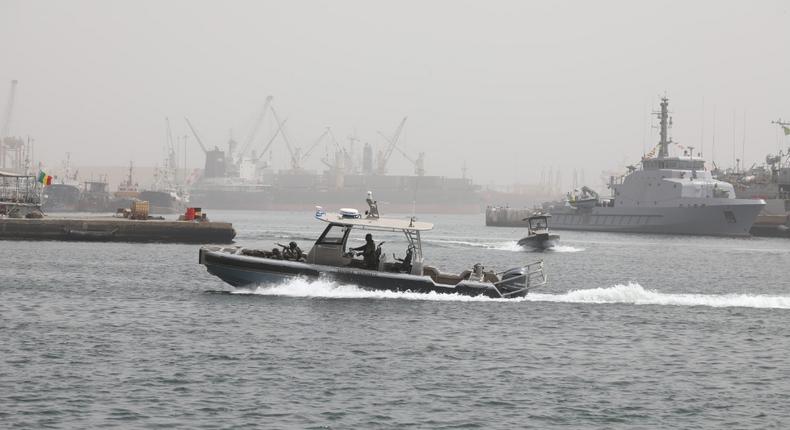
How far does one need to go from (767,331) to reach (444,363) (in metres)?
13.6

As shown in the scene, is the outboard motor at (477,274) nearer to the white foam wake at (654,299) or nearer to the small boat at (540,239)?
the white foam wake at (654,299)

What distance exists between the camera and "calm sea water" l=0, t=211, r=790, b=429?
21.3 m

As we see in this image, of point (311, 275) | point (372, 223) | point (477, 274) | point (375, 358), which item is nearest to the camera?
point (375, 358)

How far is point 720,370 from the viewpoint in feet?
89.1

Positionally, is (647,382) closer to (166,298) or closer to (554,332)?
(554,332)

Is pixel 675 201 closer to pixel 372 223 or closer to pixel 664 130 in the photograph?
pixel 664 130

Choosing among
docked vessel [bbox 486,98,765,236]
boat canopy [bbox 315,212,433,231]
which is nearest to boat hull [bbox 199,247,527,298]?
boat canopy [bbox 315,212,433,231]

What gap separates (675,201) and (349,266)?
329 ft

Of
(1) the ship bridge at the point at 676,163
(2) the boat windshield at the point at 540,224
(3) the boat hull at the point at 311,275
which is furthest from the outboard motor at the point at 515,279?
(1) the ship bridge at the point at 676,163

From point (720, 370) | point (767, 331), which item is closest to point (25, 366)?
point (720, 370)

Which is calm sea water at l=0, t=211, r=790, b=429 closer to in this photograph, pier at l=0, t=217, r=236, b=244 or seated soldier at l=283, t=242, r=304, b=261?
seated soldier at l=283, t=242, r=304, b=261

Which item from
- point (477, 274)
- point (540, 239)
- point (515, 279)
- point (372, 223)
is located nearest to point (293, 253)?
point (372, 223)

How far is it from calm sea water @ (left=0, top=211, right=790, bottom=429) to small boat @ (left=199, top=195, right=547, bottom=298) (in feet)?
1.67

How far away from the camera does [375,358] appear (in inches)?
1073
